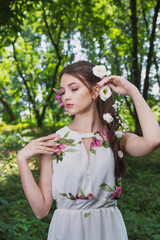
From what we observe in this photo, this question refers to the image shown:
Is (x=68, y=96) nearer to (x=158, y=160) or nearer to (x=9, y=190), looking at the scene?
(x=9, y=190)

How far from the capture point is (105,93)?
Result: 1824 millimetres

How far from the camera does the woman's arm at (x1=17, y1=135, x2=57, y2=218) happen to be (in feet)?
5.37

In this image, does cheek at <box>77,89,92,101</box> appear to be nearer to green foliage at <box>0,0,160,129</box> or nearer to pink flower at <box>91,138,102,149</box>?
pink flower at <box>91,138,102,149</box>

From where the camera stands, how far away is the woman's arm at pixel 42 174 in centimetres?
164

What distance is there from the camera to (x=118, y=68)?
7.95 m

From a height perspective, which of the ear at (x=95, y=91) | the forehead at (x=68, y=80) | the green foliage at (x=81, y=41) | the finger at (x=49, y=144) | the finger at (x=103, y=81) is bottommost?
the finger at (x=49, y=144)

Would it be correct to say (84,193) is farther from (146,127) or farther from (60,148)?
(146,127)

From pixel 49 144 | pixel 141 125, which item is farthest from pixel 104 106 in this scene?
pixel 49 144

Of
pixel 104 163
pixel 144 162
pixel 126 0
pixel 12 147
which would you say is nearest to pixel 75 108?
pixel 104 163

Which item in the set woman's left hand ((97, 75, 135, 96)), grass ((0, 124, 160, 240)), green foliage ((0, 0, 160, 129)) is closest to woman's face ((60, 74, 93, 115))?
woman's left hand ((97, 75, 135, 96))

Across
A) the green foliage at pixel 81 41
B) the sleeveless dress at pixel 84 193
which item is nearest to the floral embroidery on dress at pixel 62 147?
the sleeveless dress at pixel 84 193

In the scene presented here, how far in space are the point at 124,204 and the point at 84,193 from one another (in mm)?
3862

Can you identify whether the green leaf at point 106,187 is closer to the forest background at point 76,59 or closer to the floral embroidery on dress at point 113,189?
the floral embroidery on dress at point 113,189

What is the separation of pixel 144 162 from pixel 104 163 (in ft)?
18.3
